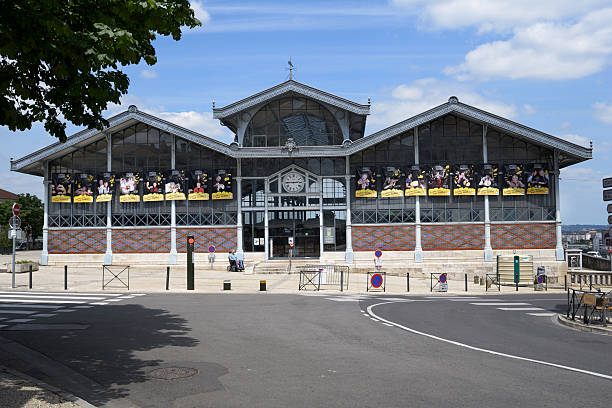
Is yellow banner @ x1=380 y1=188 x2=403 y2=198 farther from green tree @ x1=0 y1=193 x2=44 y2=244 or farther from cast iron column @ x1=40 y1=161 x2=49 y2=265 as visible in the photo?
green tree @ x1=0 y1=193 x2=44 y2=244

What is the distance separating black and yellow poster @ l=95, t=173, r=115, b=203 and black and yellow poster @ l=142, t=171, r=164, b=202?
8.28ft

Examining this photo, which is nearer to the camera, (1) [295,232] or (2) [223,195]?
(2) [223,195]

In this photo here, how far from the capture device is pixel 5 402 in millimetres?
7281

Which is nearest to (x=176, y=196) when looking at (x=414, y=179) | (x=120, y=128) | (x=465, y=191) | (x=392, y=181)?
(x=120, y=128)

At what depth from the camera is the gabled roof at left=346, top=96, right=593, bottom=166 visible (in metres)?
38.1

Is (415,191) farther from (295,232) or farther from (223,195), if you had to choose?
(223,195)

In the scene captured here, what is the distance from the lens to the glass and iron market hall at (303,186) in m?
39.1

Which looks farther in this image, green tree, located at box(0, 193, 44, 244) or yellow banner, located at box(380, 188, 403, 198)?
green tree, located at box(0, 193, 44, 244)

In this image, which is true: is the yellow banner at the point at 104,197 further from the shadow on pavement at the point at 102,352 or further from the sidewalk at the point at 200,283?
the shadow on pavement at the point at 102,352

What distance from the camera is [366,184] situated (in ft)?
130

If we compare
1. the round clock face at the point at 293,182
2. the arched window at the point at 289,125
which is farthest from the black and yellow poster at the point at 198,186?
the round clock face at the point at 293,182

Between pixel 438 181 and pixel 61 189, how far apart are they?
27.2 metres

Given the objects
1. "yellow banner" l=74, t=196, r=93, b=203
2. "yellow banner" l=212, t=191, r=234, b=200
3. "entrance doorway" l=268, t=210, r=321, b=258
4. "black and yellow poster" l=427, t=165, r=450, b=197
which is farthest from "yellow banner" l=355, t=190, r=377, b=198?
"yellow banner" l=74, t=196, r=93, b=203

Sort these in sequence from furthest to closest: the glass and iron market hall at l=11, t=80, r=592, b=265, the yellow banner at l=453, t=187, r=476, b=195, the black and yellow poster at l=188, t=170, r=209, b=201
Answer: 1. the black and yellow poster at l=188, t=170, r=209, b=201
2. the yellow banner at l=453, t=187, r=476, b=195
3. the glass and iron market hall at l=11, t=80, r=592, b=265
